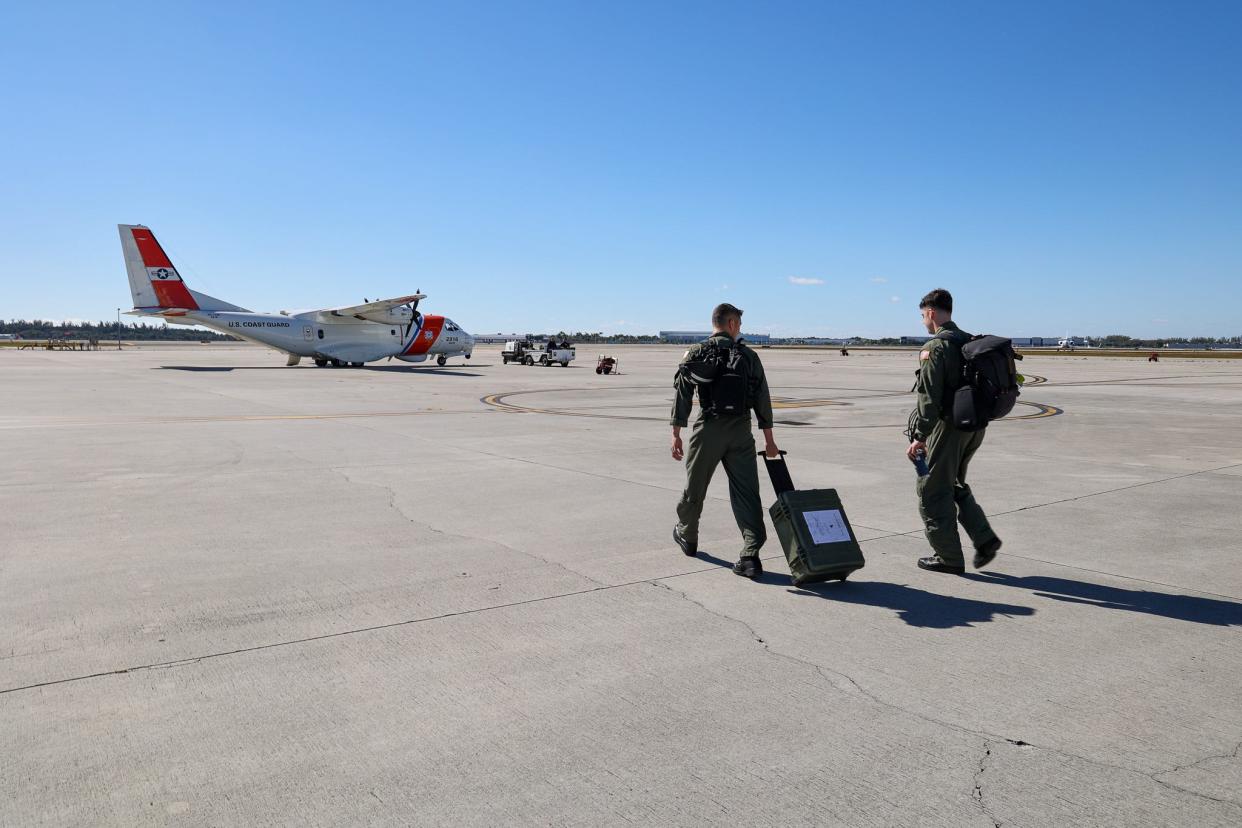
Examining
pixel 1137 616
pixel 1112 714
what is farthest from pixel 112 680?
pixel 1137 616

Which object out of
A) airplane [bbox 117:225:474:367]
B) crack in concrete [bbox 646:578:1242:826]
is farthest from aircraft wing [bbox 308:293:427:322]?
crack in concrete [bbox 646:578:1242:826]

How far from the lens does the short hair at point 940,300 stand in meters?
6.58

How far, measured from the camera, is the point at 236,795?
10.8 ft

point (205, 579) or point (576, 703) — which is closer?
point (576, 703)

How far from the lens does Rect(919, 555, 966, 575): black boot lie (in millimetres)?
6469

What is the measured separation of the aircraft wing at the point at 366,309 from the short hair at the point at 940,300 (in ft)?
114

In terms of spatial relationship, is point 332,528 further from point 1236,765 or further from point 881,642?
point 1236,765

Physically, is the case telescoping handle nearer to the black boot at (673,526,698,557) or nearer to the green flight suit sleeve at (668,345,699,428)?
the green flight suit sleeve at (668,345,699,428)

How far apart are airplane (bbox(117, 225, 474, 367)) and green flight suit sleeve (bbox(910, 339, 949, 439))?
3501 centimetres

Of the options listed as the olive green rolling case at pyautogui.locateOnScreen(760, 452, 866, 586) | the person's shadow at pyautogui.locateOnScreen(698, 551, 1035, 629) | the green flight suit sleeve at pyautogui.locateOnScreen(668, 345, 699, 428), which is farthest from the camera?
the green flight suit sleeve at pyautogui.locateOnScreen(668, 345, 699, 428)

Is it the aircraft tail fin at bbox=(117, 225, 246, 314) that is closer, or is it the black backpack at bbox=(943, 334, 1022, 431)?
the black backpack at bbox=(943, 334, 1022, 431)

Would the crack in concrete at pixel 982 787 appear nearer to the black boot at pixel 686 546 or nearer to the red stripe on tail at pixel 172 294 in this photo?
the black boot at pixel 686 546

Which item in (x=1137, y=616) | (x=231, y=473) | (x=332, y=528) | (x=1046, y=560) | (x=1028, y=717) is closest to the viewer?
(x=1028, y=717)

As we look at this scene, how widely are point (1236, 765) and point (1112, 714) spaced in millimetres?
533
